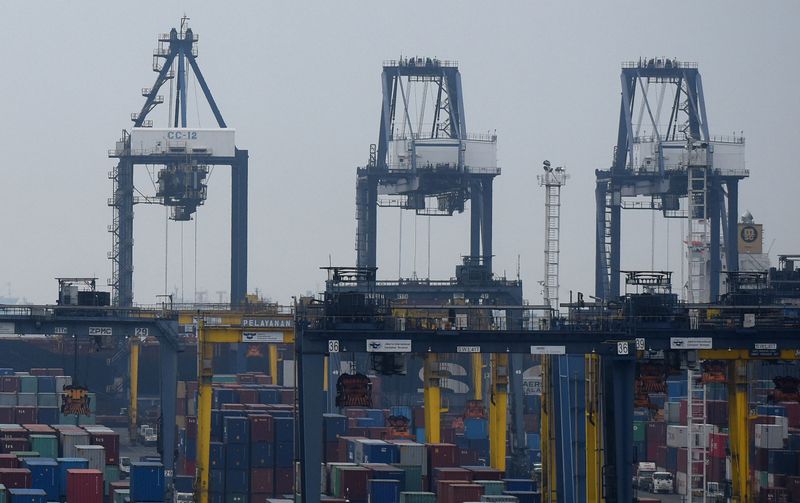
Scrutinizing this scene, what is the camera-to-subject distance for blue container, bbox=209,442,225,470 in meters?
78.0

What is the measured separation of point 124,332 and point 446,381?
57265 mm

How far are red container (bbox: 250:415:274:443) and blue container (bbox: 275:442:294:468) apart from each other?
62 cm

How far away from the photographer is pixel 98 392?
481 ft

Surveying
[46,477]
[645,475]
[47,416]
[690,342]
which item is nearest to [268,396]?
[47,416]

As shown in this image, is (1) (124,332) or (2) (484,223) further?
(2) (484,223)

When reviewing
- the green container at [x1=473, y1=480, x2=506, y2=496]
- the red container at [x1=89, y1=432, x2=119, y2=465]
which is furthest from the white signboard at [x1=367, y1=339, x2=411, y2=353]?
the red container at [x1=89, y1=432, x2=119, y2=465]

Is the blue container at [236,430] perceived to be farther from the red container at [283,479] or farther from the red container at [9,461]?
the red container at [9,461]

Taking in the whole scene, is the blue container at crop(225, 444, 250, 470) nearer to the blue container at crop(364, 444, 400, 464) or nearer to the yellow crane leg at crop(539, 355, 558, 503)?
the blue container at crop(364, 444, 400, 464)

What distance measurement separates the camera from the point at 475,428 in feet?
355

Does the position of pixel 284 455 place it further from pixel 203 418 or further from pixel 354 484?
pixel 354 484

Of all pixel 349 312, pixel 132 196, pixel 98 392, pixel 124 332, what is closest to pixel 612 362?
pixel 349 312

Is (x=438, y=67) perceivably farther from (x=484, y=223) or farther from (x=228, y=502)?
(x=228, y=502)

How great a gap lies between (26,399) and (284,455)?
133ft

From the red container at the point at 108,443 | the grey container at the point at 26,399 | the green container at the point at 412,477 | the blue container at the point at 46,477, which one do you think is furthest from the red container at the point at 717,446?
the grey container at the point at 26,399
